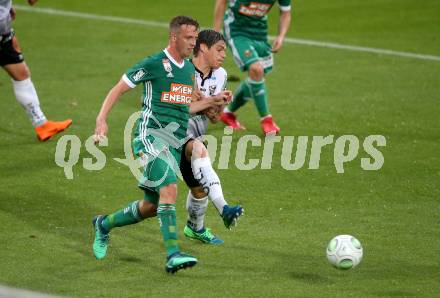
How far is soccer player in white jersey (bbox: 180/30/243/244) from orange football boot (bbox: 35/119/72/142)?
13.0ft

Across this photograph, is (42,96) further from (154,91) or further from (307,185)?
(154,91)

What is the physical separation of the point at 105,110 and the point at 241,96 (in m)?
5.70

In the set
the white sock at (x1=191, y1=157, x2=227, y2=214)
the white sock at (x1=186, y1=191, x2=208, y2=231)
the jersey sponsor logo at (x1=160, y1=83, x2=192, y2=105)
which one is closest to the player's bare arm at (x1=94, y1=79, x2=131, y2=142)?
the jersey sponsor logo at (x1=160, y1=83, x2=192, y2=105)

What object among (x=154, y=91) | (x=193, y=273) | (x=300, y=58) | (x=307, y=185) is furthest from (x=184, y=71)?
(x=300, y=58)

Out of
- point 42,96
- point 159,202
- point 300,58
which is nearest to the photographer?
point 159,202

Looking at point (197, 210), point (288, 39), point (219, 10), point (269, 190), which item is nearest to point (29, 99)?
point (219, 10)

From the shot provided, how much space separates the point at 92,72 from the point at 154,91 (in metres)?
8.57

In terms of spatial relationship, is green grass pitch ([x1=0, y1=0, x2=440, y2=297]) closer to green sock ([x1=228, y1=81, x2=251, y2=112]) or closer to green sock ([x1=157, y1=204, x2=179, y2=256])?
green sock ([x1=157, y1=204, x2=179, y2=256])

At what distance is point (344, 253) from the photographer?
26.7ft

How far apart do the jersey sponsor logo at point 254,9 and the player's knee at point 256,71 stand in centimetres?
68

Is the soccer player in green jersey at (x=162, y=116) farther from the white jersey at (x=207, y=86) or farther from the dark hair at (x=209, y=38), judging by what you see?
the white jersey at (x=207, y=86)

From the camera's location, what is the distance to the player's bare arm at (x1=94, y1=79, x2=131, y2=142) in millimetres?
8148

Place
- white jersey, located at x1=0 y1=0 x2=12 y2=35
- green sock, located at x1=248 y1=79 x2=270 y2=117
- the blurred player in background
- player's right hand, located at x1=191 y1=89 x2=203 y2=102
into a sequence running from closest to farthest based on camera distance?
1. player's right hand, located at x1=191 y1=89 x2=203 y2=102
2. white jersey, located at x1=0 y1=0 x2=12 y2=35
3. the blurred player in background
4. green sock, located at x1=248 y1=79 x2=270 y2=117

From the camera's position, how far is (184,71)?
28.4 feet
